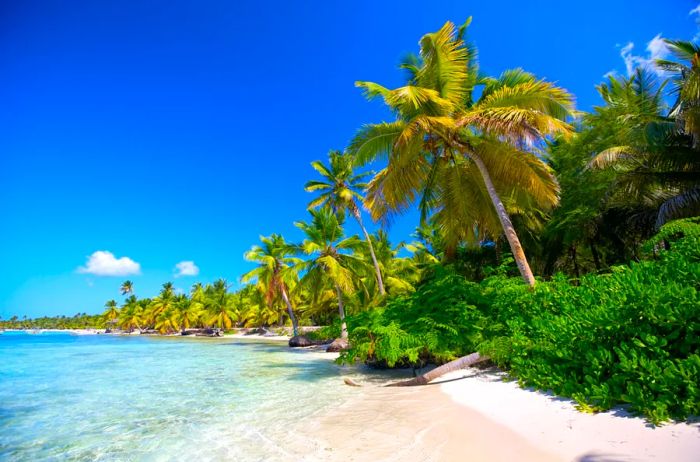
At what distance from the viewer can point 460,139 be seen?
31.1ft

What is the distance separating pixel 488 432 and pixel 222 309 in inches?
2106

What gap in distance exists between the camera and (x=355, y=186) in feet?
77.9

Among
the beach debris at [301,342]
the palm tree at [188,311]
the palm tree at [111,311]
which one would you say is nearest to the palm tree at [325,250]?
the beach debris at [301,342]

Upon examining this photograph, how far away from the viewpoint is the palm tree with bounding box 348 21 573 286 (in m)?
8.48

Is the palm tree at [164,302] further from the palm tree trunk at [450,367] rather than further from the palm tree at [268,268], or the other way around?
the palm tree trunk at [450,367]

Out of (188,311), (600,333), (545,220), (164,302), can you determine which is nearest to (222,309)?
(188,311)

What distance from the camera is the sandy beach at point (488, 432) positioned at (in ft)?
9.43

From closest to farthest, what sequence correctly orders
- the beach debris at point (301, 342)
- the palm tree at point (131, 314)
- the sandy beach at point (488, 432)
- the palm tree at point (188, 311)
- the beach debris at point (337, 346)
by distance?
the sandy beach at point (488, 432), the beach debris at point (337, 346), the beach debris at point (301, 342), the palm tree at point (188, 311), the palm tree at point (131, 314)

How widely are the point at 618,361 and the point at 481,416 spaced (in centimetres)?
173

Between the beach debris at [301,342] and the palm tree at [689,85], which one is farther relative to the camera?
the beach debris at [301,342]

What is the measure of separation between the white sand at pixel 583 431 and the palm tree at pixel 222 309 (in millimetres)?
51885

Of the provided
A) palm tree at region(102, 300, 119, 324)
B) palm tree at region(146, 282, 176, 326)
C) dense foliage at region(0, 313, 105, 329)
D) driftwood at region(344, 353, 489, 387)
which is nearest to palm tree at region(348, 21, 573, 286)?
driftwood at region(344, 353, 489, 387)

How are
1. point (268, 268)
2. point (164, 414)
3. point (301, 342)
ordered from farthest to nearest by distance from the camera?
1. point (268, 268)
2. point (301, 342)
3. point (164, 414)

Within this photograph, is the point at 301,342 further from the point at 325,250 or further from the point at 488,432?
the point at 488,432
